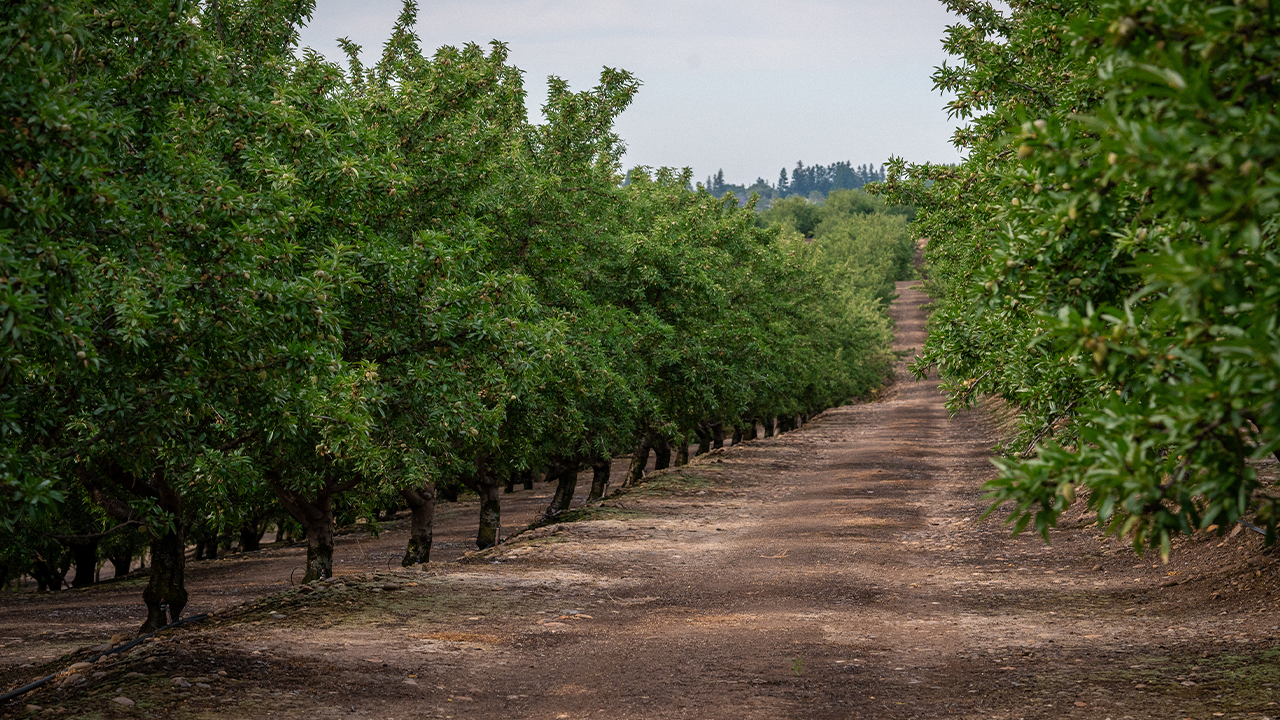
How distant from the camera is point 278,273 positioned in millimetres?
9219

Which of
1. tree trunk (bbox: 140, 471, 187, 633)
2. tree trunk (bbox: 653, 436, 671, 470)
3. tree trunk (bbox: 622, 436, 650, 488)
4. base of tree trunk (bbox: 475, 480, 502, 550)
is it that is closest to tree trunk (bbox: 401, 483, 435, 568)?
base of tree trunk (bbox: 475, 480, 502, 550)

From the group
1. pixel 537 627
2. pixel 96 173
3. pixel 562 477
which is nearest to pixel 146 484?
pixel 537 627

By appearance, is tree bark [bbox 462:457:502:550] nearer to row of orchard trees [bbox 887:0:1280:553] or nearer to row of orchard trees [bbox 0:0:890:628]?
row of orchard trees [bbox 0:0:890:628]

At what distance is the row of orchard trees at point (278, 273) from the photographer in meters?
6.21

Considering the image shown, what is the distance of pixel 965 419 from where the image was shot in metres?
62.8

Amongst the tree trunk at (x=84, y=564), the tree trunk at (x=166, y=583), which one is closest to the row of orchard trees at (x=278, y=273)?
the tree trunk at (x=166, y=583)

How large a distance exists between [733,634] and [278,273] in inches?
261

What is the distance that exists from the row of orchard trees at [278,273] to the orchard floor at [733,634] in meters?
1.76

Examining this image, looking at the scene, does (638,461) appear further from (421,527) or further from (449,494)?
(449,494)

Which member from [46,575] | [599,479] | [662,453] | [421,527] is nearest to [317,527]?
[421,527]

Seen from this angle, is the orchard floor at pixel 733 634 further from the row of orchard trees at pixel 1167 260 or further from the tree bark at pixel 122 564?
the tree bark at pixel 122 564

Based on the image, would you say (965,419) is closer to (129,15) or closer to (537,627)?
(537,627)

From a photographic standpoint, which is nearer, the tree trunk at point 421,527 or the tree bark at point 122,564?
the tree trunk at point 421,527

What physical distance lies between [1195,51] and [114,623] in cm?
2305
